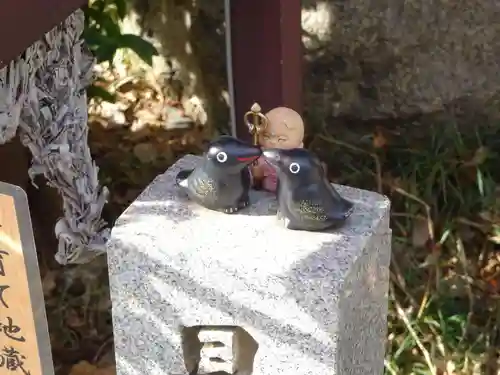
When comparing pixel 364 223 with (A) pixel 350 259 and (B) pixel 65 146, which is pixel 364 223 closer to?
(A) pixel 350 259

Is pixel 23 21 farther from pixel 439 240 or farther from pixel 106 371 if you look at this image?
pixel 439 240

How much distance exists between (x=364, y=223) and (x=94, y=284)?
968mm

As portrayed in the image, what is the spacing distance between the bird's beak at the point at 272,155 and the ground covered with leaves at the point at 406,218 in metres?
0.83

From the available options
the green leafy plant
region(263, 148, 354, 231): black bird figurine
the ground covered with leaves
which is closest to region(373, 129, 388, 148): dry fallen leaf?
the ground covered with leaves

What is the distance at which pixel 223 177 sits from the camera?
1.33 metres

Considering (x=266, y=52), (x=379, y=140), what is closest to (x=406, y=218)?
(x=379, y=140)

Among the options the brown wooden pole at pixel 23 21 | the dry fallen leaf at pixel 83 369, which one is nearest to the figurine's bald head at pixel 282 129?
the brown wooden pole at pixel 23 21

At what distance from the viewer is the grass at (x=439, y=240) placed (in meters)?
2.04

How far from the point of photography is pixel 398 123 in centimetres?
246

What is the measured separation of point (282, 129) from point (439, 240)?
95cm

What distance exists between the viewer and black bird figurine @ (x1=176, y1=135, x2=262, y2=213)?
131cm

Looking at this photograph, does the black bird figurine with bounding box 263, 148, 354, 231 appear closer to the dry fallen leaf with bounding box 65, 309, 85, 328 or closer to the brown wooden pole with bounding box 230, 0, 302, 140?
the brown wooden pole with bounding box 230, 0, 302, 140

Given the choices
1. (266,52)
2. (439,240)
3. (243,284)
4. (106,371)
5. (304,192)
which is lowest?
(106,371)

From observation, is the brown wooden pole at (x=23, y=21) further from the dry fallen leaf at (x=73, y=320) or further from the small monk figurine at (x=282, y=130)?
the dry fallen leaf at (x=73, y=320)
